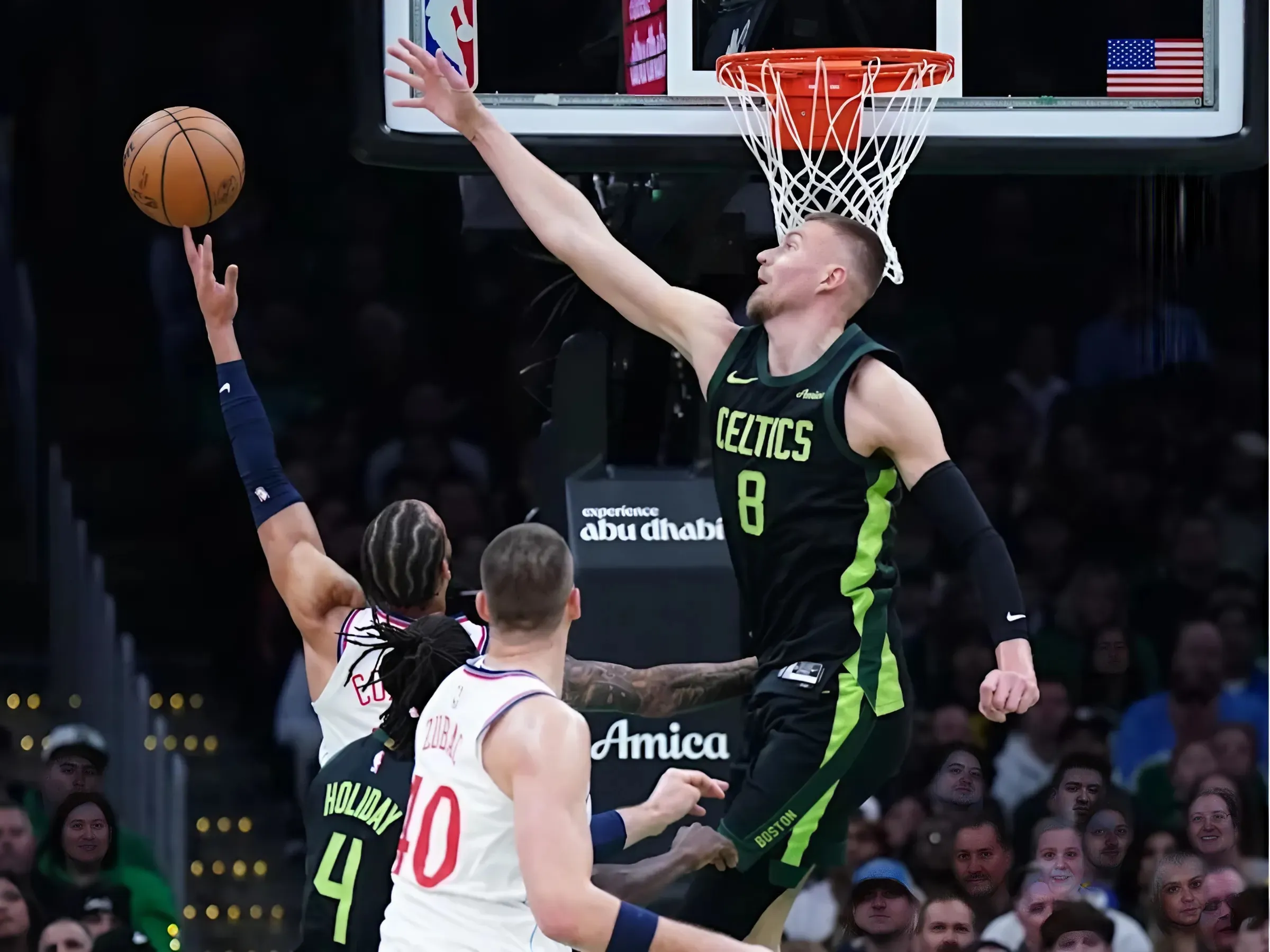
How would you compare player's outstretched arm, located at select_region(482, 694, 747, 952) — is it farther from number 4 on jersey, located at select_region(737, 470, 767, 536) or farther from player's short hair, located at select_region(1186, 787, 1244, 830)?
player's short hair, located at select_region(1186, 787, 1244, 830)

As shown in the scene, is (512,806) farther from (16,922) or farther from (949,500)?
(16,922)

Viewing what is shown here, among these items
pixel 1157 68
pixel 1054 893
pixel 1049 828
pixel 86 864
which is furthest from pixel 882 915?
pixel 1157 68

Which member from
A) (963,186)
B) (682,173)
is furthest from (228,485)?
(963,186)

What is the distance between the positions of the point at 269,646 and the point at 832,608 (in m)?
3.49

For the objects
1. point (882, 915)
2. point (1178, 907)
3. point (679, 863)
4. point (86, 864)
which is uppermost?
point (679, 863)

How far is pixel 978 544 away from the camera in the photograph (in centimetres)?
404

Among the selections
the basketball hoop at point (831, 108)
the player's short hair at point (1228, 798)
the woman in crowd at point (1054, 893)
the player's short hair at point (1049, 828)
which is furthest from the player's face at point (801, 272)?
the player's short hair at point (1228, 798)

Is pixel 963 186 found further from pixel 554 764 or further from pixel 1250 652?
pixel 554 764

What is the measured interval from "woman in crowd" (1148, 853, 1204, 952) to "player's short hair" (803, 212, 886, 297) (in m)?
3.18

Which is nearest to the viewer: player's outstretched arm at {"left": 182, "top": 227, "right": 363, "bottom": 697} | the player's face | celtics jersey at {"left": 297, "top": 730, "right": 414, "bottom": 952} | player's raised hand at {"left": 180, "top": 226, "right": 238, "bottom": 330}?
celtics jersey at {"left": 297, "top": 730, "right": 414, "bottom": 952}

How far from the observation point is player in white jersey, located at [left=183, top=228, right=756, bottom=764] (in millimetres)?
4301

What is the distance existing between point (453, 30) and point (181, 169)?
930 mm

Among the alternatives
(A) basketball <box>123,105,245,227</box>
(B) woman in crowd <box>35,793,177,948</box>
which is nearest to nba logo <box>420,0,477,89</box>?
(A) basketball <box>123,105,245,227</box>

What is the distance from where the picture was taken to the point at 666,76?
552cm
